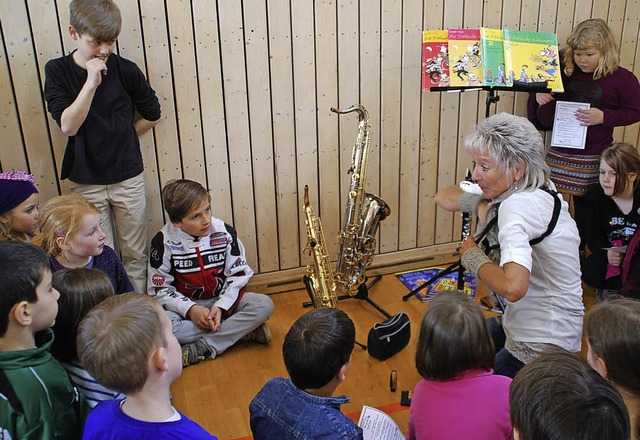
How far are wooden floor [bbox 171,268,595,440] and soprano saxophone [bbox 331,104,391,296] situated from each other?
29 cm

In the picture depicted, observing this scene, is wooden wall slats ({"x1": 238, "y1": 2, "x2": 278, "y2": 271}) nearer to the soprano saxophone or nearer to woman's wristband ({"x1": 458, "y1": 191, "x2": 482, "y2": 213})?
the soprano saxophone

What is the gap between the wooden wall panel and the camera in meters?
3.32

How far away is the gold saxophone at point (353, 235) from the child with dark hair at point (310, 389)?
1472mm

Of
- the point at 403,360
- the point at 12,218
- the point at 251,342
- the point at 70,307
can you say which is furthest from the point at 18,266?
the point at 403,360

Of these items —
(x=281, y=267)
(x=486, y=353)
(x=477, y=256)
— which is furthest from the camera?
(x=281, y=267)

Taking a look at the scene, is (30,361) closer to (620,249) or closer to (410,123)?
(410,123)

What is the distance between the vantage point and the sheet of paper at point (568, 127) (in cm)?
402

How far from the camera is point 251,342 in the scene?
3461 mm

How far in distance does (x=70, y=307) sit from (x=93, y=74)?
1487 millimetres

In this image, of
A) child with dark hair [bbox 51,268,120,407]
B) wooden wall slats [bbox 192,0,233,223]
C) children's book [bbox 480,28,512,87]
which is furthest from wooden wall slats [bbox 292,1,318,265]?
child with dark hair [bbox 51,268,120,407]

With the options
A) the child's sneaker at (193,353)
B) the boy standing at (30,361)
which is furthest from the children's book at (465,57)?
the boy standing at (30,361)

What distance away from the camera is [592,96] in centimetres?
397

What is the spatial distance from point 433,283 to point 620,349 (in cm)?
250

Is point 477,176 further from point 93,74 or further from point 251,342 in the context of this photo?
point 93,74
